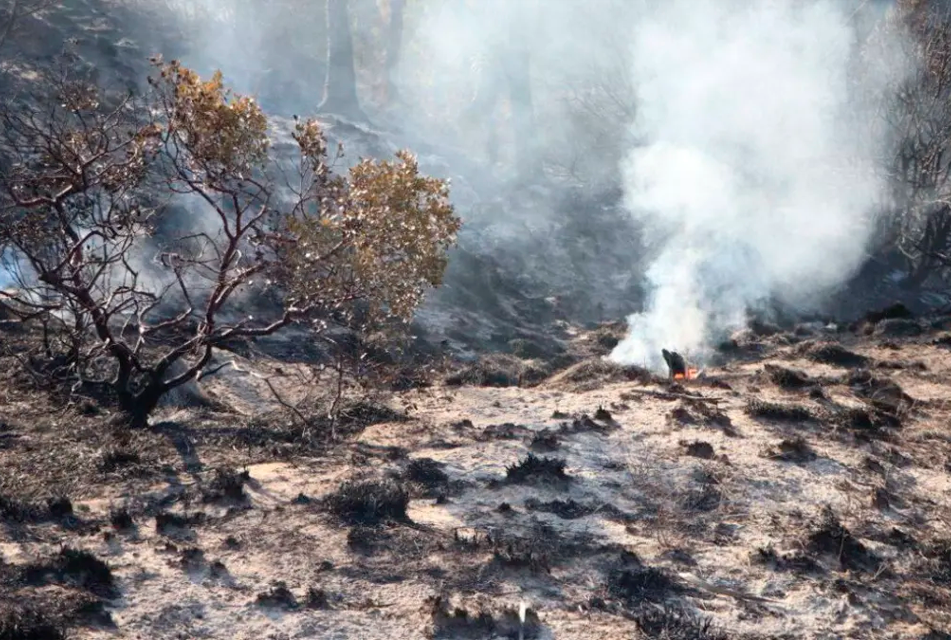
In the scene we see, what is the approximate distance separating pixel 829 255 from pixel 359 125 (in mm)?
17477

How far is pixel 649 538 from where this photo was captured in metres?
7.71

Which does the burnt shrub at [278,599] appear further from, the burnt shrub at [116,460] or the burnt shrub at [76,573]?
the burnt shrub at [116,460]

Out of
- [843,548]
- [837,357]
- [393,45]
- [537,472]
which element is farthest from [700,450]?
[393,45]

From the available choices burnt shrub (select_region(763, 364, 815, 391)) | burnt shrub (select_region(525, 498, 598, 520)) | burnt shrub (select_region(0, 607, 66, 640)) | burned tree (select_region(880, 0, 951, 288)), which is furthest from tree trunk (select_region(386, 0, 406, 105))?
burnt shrub (select_region(0, 607, 66, 640))

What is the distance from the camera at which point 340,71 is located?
118 feet

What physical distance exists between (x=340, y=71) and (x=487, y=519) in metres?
30.9

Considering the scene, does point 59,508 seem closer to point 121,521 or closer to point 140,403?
point 121,521

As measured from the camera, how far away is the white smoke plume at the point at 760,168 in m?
25.8

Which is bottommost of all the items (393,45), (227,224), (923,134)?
(227,224)

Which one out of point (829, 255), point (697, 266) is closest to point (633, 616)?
point (697, 266)

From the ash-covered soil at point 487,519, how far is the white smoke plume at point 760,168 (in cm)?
1132

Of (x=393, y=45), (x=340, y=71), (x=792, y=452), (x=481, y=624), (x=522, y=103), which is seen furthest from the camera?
(x=393, y=45)

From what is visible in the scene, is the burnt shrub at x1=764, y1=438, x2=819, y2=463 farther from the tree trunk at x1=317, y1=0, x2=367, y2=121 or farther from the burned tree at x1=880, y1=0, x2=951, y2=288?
the tree trunk at x1=317, y1=0, x2=367, y2=121

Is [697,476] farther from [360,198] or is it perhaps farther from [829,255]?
[829,255]
